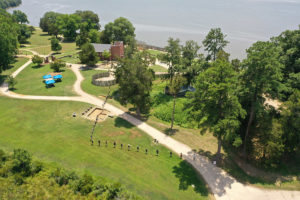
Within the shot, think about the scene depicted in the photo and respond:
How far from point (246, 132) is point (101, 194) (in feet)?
81.3

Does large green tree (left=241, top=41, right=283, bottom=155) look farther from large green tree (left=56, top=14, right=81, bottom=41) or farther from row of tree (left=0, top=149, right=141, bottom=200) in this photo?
large green tree (left=56, top=14, right=81, bottom=41)

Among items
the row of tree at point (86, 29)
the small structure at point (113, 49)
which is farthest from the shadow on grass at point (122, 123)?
the row of tree at point (86, 29)

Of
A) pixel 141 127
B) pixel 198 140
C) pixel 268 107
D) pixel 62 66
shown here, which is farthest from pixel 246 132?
pixel 62 66

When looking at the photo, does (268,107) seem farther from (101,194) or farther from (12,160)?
(12,160)

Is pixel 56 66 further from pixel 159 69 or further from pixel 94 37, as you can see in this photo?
pixel 94 37

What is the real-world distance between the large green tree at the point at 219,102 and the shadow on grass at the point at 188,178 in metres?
6.43

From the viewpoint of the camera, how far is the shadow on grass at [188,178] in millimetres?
29659

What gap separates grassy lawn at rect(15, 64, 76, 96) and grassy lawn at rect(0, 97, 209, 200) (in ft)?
28.9

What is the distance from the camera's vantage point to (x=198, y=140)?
1591 inches

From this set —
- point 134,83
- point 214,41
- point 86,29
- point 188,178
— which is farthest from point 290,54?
point 86,29

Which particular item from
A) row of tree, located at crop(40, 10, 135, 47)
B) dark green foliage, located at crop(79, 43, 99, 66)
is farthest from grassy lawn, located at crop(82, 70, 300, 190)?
row of tree, located at crop(40, 10, 135, 47)

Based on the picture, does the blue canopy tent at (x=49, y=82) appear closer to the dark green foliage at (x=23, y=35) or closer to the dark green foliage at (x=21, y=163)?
the dark green foliage at (x=21, y=163)

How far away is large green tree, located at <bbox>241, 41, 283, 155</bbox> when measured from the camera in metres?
31.2

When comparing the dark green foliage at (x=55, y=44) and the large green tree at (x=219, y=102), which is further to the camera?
the dark green foliage at (x=55, y=44)
